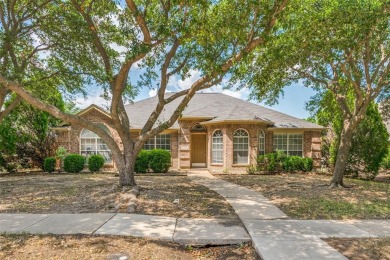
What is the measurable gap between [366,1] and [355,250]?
753 centimetres

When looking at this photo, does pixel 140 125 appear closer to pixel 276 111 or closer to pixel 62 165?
pixel 62 165

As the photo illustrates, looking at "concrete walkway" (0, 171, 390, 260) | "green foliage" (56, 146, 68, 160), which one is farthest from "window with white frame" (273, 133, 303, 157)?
"green foliage" (56, 146, 68, 160)

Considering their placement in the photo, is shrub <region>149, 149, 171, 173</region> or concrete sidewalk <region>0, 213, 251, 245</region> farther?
shrub <region>149, 149, 171, 173</region>

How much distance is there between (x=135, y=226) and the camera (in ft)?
18.7

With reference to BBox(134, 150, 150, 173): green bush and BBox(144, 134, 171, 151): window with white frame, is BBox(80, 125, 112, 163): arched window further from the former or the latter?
BBox(134, 150, 150, 173): green bush

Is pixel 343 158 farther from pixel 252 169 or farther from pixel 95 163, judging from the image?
pixel 95 163

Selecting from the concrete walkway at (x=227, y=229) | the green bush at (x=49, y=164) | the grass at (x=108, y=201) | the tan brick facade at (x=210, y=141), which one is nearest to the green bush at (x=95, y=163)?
the tan brick facade at (x=210, y=141)

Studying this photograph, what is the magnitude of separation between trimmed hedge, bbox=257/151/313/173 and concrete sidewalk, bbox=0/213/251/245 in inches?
442

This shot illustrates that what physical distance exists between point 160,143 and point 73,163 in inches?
222

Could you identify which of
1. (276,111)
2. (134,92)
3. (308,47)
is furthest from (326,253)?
(276,111)

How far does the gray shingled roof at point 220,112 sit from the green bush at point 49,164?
5430 mm

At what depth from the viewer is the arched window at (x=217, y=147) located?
17.4m

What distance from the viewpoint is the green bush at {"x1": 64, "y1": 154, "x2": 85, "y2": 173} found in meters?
16.9

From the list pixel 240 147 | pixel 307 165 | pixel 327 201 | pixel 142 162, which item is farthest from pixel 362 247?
pixel 307 165
